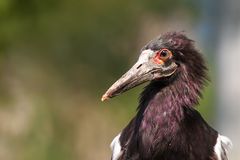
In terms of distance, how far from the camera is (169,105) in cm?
1116

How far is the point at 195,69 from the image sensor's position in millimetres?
11250

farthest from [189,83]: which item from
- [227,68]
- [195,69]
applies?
[227,68]

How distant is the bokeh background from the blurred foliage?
14 millimetres

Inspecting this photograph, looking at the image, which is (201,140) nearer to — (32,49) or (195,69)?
(195,69)

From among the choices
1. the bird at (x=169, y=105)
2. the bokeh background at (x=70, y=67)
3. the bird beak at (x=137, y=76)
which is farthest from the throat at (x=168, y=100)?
the bokeh background at (x=70, y=67)

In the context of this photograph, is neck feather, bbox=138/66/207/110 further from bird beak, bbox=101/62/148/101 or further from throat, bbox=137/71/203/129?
bird beak, bbox=101/62/148/101

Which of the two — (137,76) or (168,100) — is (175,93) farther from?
(137,76)

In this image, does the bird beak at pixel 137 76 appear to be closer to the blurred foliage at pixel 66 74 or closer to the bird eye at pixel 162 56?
the bird eye at pixel 162 56

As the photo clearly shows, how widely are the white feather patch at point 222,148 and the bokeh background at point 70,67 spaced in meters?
7.58

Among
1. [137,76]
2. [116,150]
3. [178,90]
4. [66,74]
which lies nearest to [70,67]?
[66,74]

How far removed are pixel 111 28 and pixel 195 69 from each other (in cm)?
934

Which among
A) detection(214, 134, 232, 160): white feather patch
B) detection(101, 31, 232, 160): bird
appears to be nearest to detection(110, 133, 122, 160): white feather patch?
detection(101, 31, 232, 160): bird

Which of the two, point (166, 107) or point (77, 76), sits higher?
point (77, 76)

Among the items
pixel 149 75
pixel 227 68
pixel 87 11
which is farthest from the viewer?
pixel 87 11
